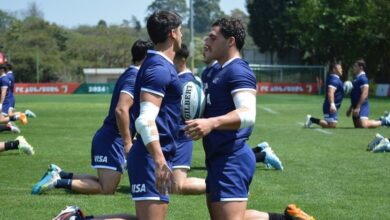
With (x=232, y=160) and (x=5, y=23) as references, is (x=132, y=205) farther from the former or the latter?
(x=5, y=23)

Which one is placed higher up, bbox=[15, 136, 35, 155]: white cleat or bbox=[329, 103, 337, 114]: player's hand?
bbox=[15, 136, 35, 155]: white cleat

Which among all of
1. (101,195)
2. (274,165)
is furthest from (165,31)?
(274,165)

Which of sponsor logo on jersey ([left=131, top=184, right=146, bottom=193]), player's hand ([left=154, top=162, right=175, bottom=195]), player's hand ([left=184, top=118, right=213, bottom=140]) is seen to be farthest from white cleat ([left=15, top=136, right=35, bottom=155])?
player's hand ([left=184, top=118, right=213, bottom=140])

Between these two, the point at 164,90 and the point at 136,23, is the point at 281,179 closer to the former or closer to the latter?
the point at 164,90

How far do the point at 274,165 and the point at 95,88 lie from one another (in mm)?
60794

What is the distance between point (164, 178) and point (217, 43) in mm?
1347

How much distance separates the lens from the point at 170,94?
20.8 ft

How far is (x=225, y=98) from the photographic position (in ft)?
21.7

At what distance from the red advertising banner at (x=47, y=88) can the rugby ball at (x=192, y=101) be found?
67.6 meters

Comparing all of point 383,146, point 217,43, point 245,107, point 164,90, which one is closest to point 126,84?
point 217,43

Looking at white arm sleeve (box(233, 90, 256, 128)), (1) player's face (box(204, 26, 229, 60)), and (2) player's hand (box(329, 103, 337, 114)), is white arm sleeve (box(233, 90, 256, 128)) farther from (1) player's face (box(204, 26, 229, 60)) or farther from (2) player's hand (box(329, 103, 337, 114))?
(2) player's hand (box(329, 103, 337, 114))

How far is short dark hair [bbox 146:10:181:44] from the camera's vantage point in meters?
6.27

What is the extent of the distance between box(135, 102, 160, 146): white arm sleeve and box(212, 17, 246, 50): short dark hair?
1013 millimetres

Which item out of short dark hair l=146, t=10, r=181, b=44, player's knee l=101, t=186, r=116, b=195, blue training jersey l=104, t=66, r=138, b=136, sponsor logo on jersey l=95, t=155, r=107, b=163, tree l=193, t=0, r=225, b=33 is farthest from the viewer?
tree l=193, t=0, r=225, b=33
